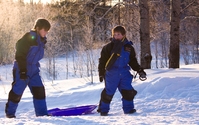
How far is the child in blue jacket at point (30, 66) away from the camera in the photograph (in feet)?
15.1

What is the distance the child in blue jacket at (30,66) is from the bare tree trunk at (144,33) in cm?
438

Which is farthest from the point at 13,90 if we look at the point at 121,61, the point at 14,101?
the point at 121,61

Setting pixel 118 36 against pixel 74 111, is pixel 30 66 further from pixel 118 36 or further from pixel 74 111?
pixel 118 36

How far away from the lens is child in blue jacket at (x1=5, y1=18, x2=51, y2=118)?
462 cm

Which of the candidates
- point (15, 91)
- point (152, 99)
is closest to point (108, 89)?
point (152, 99)

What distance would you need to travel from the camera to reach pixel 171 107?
5297 millimetres

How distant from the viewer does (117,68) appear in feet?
16.2

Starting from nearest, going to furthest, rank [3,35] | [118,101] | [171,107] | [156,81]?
[171,107] → [118,101] → [156,81] → [3,35]

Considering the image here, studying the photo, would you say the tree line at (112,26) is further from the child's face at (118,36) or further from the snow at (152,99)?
the child's face at (118,36)

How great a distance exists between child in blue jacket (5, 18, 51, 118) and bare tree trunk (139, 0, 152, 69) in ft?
14.4

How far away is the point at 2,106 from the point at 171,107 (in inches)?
135

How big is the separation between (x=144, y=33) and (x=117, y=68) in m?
4.04

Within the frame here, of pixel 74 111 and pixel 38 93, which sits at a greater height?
pixel 38 93

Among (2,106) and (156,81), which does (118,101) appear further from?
(2,106)
